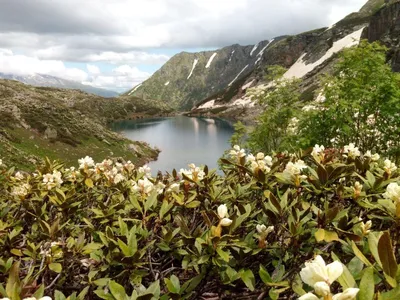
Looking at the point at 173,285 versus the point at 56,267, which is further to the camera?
the point at 56,267

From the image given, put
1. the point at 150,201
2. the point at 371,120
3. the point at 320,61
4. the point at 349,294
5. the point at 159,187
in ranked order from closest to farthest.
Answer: the point at 349,294, the point at 150,201, the point at 159,187, the point at 371,120, the point at 320,61

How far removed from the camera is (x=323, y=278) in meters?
1.44

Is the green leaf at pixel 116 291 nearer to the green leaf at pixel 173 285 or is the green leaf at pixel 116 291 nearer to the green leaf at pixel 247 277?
the green leaf at pixel 173 285

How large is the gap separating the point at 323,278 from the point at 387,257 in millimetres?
438

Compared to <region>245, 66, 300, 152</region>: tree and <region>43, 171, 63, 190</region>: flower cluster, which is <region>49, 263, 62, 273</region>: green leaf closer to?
<region>43, 171, 63, 190</region>: flower cluster

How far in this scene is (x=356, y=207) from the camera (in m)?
3.38

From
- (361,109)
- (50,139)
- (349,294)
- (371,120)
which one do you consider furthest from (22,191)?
(50,139)

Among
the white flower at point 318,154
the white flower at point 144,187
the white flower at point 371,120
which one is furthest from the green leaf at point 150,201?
the white flower at point 371,120

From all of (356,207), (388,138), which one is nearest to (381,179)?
(356,207)

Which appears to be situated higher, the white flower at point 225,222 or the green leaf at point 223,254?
the white flower at point 225,222

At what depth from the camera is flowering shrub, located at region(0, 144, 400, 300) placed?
6.73 ft

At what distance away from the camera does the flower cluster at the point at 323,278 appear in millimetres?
1385

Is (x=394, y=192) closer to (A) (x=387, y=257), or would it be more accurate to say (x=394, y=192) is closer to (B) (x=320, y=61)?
(A) (x=387, y=257)

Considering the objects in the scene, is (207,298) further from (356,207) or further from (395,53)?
(395,53)
